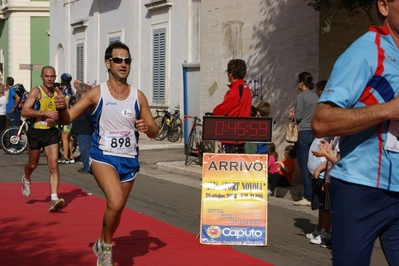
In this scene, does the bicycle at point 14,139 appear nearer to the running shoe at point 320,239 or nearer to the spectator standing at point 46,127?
the spectator standing at point 46,127

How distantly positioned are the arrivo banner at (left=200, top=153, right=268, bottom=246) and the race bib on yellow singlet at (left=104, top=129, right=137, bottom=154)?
174cm

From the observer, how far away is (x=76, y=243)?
27.3 ft

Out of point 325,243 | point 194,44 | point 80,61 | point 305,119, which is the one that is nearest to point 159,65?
point 194,44

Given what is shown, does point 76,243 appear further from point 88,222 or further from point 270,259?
point 270,259

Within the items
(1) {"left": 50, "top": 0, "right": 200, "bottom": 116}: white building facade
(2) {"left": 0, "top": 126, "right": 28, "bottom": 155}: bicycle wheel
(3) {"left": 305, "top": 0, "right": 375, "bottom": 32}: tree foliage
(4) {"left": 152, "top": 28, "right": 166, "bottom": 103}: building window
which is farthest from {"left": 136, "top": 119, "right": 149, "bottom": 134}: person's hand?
(4) {"left": 152, "top": 28, "right": 166, "bottom": 103}: building window

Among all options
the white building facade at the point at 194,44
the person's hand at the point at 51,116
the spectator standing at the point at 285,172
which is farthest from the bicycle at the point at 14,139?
the person's hand at the point at 51,116

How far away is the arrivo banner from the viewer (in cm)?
854

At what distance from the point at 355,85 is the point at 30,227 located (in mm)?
6826

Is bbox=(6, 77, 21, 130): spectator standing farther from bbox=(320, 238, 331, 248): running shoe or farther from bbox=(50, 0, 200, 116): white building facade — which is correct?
bbox=(320, 238, 331, 248): running shoe

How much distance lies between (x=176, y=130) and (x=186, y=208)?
1151 cm

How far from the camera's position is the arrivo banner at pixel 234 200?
336 inches

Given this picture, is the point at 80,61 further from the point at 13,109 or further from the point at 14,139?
the point at 14,139

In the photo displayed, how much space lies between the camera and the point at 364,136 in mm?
3393

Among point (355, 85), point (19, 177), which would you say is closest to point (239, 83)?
point (19, 177)
